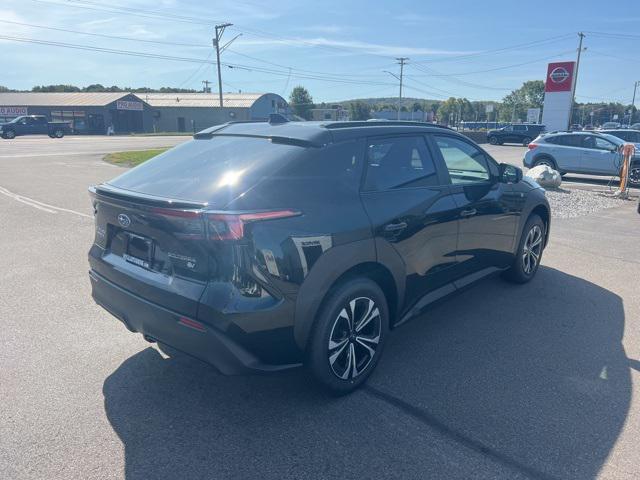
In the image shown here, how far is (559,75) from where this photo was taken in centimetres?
4325

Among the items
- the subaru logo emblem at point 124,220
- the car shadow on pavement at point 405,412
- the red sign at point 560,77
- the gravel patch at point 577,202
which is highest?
the red sign at point 560,77

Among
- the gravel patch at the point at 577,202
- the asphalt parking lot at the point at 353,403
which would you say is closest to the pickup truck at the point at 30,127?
the gravel patch at the point at 577,202

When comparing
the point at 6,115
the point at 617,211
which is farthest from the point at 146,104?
the point at 617,211

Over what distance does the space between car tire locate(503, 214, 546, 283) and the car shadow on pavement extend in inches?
44.6

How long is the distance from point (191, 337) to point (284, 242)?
75 cm

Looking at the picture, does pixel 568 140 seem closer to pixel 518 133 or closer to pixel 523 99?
pixel 518 133

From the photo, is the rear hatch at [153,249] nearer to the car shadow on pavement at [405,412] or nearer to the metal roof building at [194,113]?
the car shadow on pavement at [405,412]

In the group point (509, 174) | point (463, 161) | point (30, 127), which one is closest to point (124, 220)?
point (463, 161)

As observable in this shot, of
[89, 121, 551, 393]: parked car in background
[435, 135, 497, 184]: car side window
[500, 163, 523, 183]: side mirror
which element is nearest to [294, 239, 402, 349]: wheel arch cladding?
[89, 121, 551, 393]: parked car in background

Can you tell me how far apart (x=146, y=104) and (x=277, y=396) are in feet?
236

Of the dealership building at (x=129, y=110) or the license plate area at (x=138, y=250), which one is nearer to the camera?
the license plate area at (x=138, y=250)

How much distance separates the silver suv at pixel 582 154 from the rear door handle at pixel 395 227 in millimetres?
14944

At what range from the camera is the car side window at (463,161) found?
4.23 meters

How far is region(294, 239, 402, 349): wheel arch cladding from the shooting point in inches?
112
